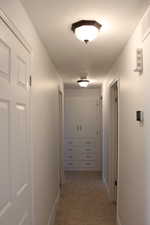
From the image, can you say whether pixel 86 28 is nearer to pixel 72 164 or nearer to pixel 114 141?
pixel 114 141

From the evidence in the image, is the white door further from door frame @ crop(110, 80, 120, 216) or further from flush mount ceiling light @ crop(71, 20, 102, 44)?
door frame @ crop(110, 80, 120, 216)

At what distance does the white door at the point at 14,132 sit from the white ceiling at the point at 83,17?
15.4 inches

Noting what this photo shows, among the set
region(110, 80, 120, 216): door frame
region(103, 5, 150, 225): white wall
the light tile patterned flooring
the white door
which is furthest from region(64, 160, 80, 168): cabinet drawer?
the white door

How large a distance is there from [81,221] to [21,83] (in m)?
2.55

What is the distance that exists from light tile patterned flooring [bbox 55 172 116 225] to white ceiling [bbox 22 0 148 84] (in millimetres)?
2360

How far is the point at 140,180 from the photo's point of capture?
6.66 feet

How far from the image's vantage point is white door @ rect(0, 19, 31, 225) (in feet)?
4.23

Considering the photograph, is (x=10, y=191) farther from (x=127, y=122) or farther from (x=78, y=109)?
(x=78, y=109)

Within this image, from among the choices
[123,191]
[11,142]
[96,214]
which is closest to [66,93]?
[96,214]

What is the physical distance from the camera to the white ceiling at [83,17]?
174 cm

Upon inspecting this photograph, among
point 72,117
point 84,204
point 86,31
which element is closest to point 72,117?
point 72,117

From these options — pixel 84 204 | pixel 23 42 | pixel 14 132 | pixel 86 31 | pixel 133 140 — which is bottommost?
pixel 84 204

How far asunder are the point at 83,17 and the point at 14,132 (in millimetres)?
1116

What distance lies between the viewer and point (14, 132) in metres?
1.51
